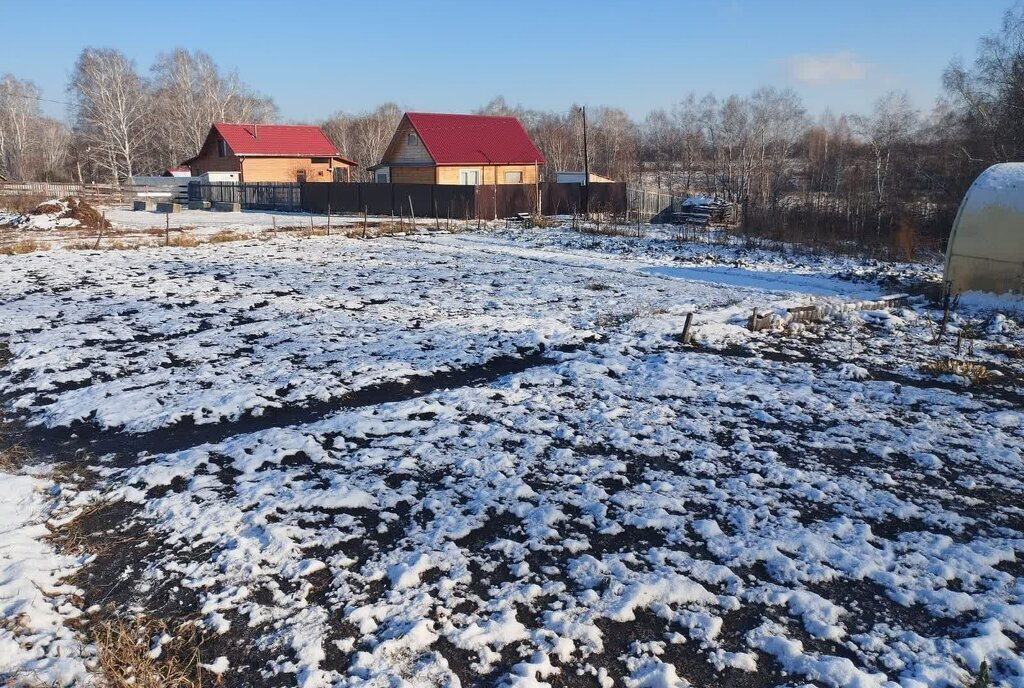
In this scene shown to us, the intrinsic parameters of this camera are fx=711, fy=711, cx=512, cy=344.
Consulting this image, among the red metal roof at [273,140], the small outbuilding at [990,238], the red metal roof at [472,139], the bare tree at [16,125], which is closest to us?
the small outbuilding at [990,238]

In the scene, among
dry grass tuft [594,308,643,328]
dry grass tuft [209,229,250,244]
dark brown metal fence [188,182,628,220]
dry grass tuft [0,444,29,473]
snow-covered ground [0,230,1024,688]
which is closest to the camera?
snow-covered ground [0,230,1024,688]

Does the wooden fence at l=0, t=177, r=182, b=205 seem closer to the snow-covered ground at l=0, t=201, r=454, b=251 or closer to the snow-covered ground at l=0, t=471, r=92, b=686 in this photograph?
the snow-covered ground at l=0, t=201, r=454, b=251

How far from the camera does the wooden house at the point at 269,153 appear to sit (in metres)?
46.9

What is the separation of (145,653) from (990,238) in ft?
46.7

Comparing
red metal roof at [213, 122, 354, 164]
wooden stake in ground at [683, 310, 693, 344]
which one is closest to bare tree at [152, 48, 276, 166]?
red metal roof at [213, 122, 354, 164]

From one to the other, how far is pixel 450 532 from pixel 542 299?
29.1ft

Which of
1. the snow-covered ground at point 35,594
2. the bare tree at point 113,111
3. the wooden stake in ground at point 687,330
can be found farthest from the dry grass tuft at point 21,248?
the bare tree at point 113,111

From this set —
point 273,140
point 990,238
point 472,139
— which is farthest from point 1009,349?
point 273,140

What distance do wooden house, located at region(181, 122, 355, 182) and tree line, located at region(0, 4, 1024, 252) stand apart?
1159 centimetres

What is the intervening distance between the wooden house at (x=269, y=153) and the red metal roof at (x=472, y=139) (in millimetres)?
13429

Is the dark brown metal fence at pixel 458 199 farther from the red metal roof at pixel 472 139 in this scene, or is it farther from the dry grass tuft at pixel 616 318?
the dry grass tuft at pixel 616 318

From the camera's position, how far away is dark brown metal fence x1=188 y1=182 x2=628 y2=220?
32719 millimetres

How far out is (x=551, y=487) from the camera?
5.59 metres

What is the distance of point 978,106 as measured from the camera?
3400cm
